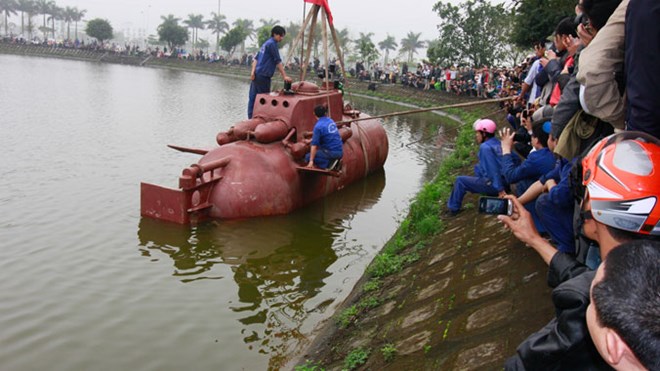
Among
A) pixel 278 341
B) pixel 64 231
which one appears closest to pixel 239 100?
pixel 64 231

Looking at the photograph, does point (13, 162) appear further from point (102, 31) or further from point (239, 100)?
point (102, 31)

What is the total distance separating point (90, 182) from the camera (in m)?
11.3

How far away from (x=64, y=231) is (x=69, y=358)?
361cm

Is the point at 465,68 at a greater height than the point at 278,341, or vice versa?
the point at 465,68

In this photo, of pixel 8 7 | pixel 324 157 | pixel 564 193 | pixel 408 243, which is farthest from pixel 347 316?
pixel 8 7

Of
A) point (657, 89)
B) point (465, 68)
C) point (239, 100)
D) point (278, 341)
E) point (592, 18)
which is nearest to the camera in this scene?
point (657, 89)

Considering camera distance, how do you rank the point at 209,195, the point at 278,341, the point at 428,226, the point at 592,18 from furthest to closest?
the point at 209,195, the point at 428,226, the point at 278,341, the point at 592,18

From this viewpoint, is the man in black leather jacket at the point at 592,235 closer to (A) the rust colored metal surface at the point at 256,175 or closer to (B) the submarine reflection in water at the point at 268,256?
(B) the submarine reflection in water at the point at 268,256

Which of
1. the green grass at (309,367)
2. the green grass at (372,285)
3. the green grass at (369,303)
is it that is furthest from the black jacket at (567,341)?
the green grass at (372,285)

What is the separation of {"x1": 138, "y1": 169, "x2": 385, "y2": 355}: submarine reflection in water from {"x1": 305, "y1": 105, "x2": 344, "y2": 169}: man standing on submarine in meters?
0.98

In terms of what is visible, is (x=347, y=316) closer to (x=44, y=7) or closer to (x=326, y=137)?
(x=326, y=137)

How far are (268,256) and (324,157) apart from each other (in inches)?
106

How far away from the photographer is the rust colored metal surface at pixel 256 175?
911cm

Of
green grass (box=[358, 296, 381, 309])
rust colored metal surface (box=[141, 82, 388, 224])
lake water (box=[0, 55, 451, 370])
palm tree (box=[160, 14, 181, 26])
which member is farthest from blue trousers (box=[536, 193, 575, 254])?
palm tree (box=[160, 14, 181, 26])
